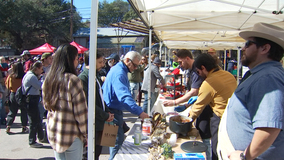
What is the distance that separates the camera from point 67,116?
1752 millimetres

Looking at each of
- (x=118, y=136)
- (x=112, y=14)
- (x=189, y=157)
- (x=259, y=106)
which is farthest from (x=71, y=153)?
(x=112, y=14)

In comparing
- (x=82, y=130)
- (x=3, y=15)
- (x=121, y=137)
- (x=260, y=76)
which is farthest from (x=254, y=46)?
(x=3, y=15)

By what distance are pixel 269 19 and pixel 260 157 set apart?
2.96 m

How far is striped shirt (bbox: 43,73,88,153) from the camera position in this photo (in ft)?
5.69

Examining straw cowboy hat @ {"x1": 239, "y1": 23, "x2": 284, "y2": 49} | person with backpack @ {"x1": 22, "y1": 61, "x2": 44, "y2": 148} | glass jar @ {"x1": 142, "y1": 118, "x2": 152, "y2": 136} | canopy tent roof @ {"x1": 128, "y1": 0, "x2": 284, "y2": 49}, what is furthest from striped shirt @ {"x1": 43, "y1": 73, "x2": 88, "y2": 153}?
person with backpack @ {"x1": 22, "y1": 61, "x2": 44, "y2": 148}

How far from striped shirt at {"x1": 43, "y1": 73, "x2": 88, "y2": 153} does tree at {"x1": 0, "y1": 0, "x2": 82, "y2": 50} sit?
26.6 m

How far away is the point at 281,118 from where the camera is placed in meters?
1.11

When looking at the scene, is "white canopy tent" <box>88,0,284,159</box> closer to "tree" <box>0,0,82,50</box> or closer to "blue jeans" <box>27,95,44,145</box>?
"blue jeans" <box>27,95,44,145</box>

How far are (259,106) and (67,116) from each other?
59.2 inches

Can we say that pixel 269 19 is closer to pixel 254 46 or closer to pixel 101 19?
pixel 254 46

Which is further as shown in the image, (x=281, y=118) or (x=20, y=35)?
(x=20, y=35)

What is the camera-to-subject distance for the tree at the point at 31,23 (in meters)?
26.1

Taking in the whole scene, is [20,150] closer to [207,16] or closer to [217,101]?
[217,101]

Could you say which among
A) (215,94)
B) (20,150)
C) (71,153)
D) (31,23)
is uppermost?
(31,23)
